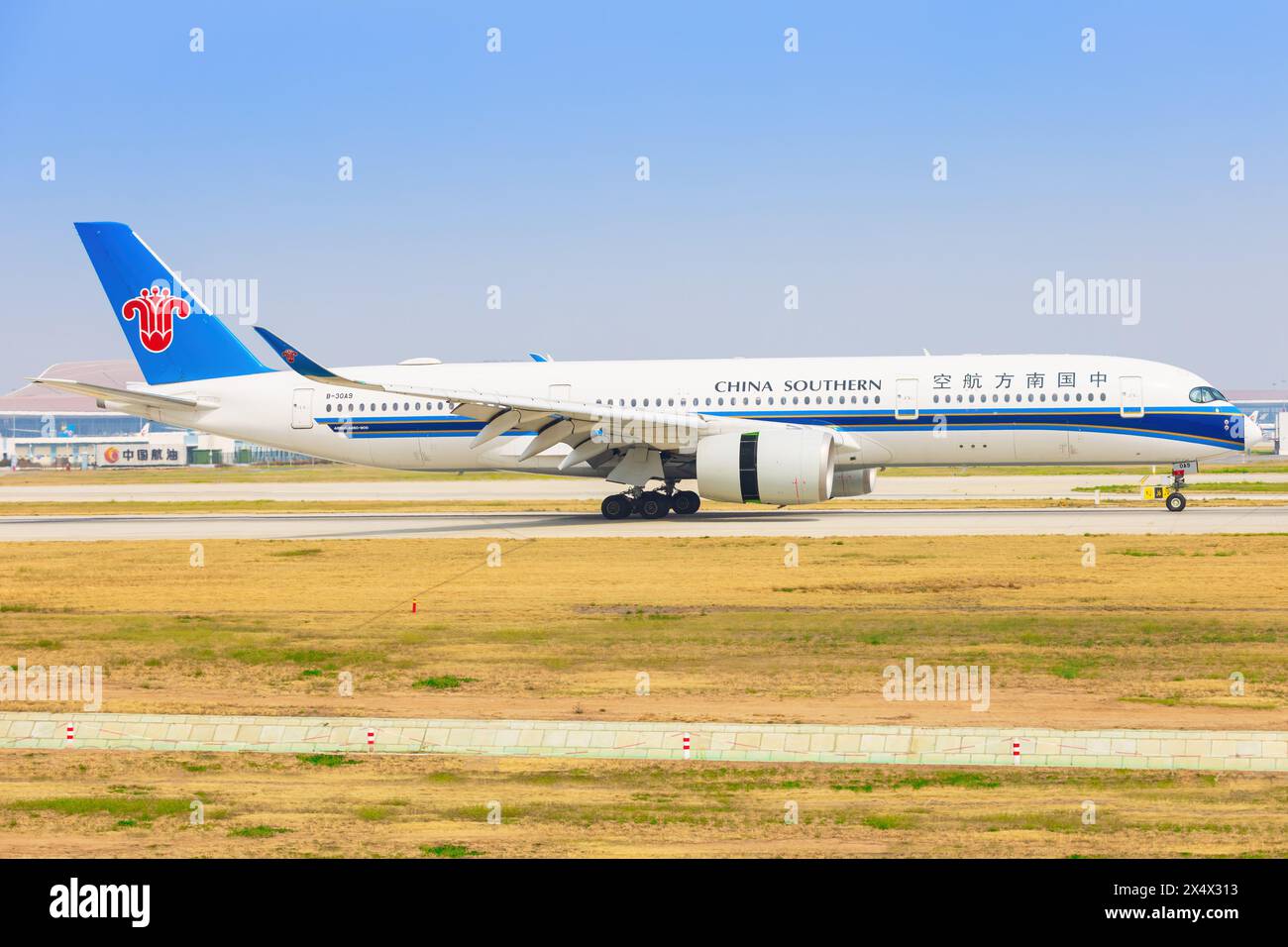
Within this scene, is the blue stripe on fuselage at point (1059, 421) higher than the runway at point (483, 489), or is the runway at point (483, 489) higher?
the blue stripe on fuselage at point (1059, 421)

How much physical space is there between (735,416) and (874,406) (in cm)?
409

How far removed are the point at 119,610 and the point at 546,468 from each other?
17.4 m

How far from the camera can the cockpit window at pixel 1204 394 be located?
1492 inches

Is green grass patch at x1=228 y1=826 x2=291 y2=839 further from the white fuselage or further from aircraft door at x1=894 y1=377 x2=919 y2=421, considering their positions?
aircraft door at x1=894 y1=377 x2=919 y2=421

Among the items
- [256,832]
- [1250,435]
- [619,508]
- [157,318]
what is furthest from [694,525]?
[256,832]

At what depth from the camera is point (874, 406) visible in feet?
126

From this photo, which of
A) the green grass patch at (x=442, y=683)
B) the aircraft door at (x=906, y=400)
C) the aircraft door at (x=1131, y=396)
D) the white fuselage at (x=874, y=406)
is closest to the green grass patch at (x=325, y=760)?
the green grass patch at (x=442, y=683)

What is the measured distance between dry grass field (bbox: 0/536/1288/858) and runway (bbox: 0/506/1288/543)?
10.2 ft

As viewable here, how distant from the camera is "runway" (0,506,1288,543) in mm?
34719

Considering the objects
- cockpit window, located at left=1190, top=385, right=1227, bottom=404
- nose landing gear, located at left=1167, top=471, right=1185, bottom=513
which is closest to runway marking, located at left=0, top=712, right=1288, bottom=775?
cockpit window, located at left=1190, top=385, right=1227, bottom=404

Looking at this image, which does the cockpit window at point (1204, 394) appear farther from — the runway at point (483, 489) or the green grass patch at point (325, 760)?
the green grass patch at point (325, 760)

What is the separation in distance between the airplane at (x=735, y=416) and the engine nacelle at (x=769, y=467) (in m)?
0.04

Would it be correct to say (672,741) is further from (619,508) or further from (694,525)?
(619,508)

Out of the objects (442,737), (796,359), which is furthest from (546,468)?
(442,737)
